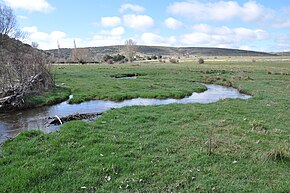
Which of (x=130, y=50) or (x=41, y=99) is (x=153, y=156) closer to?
(x=41, y=99)

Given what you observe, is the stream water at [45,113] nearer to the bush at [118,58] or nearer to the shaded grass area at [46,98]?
the shaded grass area at [46,98]

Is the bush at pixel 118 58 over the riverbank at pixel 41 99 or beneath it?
over

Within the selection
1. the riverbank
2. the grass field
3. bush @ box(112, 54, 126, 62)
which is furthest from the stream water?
bush @ box(112, 54, 126, 62)

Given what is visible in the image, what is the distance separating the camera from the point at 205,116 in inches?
656

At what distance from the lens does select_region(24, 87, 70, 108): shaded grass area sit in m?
22.6

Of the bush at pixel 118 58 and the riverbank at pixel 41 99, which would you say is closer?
the riverbank at pixel 41 99

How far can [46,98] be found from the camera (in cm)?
2448

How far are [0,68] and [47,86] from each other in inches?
200

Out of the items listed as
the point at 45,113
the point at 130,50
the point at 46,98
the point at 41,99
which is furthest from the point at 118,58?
the point at 45,113

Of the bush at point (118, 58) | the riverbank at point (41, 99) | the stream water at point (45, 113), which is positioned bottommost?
the stream water at point (45, 113)

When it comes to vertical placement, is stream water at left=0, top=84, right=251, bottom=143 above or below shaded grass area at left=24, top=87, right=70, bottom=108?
below

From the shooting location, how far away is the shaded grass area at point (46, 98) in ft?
74.0

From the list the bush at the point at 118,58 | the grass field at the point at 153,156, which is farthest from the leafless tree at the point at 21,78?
the bush at the point at 118,58

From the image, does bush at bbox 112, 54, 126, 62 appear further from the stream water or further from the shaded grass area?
the stream water
